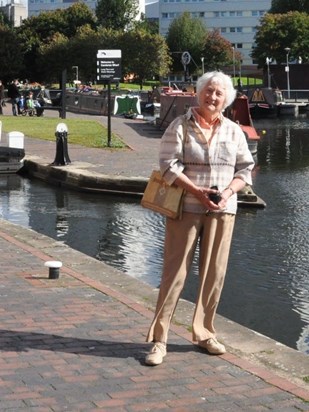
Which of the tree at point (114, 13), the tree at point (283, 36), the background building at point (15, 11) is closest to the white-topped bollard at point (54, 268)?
the tree at point (283, 36)

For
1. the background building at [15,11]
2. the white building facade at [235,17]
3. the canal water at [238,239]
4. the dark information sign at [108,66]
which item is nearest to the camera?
the canal water at [238,239]

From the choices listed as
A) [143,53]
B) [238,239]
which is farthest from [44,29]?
[238,239]

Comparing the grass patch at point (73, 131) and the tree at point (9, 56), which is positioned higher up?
the tree at point (9, 56)

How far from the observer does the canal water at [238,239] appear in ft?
27.0

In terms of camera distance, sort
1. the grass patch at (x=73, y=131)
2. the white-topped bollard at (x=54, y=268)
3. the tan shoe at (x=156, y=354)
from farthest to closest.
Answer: the grass patch at (x=73, y=131), the white-topped bollard at (x=54, y=268), the tan shoe at (x=156, y=354)

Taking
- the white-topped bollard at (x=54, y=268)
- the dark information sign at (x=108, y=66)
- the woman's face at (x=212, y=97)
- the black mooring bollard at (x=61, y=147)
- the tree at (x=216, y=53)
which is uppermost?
the tree at (x=216, y=53)

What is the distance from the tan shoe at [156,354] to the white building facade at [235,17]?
13332 centimetres

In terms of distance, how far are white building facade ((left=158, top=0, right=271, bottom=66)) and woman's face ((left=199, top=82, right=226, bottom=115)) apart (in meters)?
133

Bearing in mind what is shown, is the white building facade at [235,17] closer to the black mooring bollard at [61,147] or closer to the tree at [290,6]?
the tree at [290,6]

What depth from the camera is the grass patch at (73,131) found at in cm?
2467

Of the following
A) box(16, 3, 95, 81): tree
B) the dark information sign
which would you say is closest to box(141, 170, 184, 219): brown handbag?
the dark information sign

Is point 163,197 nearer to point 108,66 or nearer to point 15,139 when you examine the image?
point 15,139

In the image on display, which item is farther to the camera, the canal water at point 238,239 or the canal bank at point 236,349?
the canal water at point 238,239

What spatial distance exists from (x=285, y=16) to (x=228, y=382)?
9537cm
